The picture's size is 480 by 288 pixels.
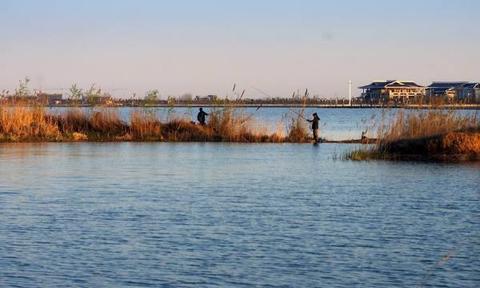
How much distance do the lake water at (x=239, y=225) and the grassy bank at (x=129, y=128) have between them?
14.1 meters

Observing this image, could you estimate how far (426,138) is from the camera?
34656 millimetres

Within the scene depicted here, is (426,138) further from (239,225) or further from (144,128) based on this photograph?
(239,225)

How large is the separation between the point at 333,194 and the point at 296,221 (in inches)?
188

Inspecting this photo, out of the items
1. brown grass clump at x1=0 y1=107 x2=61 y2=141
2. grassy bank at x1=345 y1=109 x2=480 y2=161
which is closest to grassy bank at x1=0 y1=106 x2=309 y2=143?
brown grass clump at x1=0 y1=107 x2=61 y2=141

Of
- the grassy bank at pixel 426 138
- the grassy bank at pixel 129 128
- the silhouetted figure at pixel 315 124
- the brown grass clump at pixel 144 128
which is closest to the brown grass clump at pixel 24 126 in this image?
the grassy bank at pixel 129 128

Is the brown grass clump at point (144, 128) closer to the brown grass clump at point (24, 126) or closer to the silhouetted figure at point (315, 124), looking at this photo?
the brown grass clump at point (24, 126)

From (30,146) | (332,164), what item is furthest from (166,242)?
(30,146)

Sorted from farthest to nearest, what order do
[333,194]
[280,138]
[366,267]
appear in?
[280,138] → [333,194] → [366,267]

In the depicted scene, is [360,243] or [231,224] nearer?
[360,243]

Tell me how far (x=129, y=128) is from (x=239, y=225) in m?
29.8

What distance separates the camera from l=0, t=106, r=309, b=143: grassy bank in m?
45.7

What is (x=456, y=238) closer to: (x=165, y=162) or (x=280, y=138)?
(x=165, y=162)


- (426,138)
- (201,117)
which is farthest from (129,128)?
(426,138)

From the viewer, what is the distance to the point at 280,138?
46.1 m
